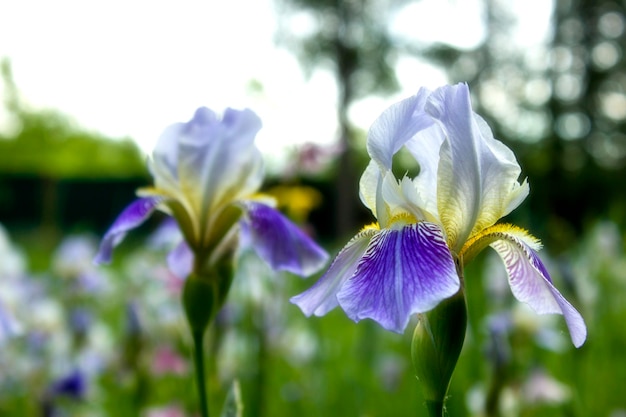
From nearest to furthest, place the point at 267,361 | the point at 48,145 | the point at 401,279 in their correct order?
→ the point at 401,279, the point at 267,361, the point at 48,145

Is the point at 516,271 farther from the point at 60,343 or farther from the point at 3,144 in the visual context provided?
the point at 3,144

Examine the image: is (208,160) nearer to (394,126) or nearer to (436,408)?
(394,126)

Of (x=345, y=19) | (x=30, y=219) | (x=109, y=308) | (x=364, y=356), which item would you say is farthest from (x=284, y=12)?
(x=364, y=356)

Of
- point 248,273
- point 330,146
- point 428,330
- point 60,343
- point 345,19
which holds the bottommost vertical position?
point 345,19

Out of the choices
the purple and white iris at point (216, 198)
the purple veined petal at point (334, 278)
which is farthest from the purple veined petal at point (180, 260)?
the purple veined petal at point (334, 278)

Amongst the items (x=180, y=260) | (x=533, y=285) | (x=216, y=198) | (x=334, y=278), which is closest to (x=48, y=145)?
(x=180, y=260)

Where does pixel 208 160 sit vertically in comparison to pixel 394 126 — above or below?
below
